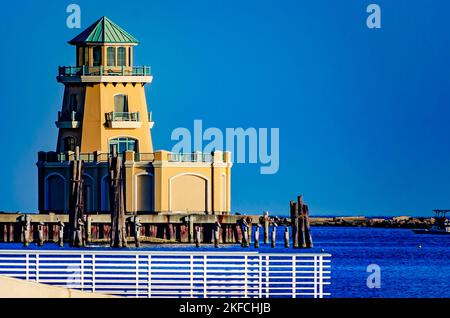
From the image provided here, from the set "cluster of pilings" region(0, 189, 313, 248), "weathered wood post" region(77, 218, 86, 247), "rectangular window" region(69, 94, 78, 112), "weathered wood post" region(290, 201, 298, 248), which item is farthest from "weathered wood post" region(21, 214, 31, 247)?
"weathered wood post" region(290, 201, 298, 248)

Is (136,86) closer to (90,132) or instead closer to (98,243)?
(90,132)

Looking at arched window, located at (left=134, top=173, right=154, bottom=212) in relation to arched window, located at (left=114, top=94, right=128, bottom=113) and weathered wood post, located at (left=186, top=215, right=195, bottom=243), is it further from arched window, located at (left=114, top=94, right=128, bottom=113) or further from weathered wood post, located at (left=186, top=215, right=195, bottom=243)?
arched window, located at (left=114, top=94, right=128, bottom=113)

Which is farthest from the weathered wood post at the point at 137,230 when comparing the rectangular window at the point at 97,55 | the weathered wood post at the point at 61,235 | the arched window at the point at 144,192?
the rectangular window at the point at 97,55

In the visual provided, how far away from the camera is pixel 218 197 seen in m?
103

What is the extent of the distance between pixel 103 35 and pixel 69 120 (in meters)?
5.71

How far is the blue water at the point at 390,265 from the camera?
69062 millimetres

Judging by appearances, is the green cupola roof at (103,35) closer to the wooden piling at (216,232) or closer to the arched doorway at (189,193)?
the arched doorway at (189,193)

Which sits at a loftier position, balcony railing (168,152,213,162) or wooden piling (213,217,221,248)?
balcony railing (168,152,213,162)

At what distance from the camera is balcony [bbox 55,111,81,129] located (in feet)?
344

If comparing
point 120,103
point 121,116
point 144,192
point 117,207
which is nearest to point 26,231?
point 117,207

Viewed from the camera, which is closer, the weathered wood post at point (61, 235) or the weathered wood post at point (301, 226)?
the weathered wood post at point (301, 226)

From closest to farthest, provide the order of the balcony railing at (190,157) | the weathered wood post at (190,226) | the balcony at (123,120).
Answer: the weathered wood post at (190,226)
the balcony railing at (190,157)
the balcony at (123,120)

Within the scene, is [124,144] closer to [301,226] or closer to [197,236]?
[197,236]
